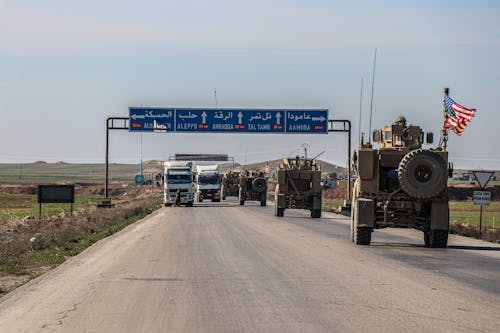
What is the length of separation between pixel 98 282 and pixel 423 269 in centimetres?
626

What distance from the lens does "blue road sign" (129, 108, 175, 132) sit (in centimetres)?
5719

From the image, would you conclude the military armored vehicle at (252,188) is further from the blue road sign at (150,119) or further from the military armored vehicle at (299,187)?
the military armored vehicle at (299,187)

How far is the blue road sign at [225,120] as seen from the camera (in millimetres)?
57594

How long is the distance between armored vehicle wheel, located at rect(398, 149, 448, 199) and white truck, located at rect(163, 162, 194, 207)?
3852cm

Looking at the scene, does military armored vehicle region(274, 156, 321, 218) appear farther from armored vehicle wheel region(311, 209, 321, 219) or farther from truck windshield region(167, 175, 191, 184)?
truck windshield region(167, 175, 191, 184)

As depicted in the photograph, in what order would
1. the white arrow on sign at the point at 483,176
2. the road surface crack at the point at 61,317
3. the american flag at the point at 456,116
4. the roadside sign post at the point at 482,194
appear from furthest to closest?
the american flag at the point at 456,116 < the white arrow on sign at the point at 483,176 < the roadside sign post at the point at 482,194 < the road surface crack at the point at 61,317

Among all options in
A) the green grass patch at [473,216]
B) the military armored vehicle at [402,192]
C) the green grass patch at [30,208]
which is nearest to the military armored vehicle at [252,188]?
the green grass patch at [30,208]

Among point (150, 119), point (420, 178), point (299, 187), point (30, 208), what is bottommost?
point (30, 208)

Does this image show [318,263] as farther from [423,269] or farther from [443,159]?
[443,159]

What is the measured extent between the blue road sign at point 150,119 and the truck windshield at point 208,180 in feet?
47.5

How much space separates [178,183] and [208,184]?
42.4ft

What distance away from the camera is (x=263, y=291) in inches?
506

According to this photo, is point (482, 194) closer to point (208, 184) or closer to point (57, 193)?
point (57, 193)

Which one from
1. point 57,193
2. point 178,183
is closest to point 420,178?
point 57,193
